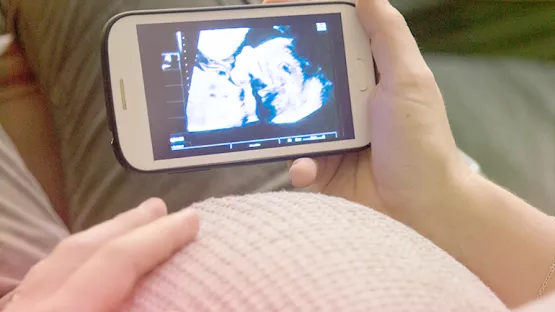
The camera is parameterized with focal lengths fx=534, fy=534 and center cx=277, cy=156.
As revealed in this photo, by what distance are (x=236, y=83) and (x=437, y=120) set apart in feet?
0.67

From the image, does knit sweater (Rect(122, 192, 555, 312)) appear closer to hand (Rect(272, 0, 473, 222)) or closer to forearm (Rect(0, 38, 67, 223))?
hand (Rect(272, 0, 473, 222))

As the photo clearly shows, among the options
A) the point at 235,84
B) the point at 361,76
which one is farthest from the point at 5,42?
the point at 361,76

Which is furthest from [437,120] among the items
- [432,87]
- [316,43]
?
[316,43]

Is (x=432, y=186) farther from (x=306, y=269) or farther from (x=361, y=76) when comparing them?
(x=306, y=269)

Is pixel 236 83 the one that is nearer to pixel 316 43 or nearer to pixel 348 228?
pixel 316 43

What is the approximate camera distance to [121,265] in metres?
0.27

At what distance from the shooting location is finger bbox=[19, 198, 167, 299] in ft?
0.92

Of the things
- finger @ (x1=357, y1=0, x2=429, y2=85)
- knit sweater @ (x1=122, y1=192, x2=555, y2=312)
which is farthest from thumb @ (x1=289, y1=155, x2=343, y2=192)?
knit sweater @ (x1=122, y1=192, x2=555, y2=312)

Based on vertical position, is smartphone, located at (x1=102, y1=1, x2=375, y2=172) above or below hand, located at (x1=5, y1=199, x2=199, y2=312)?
above

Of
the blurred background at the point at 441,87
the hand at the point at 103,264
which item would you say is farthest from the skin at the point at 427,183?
the hand at the point at 103,264

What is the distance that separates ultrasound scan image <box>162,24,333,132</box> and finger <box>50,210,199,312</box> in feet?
0.80

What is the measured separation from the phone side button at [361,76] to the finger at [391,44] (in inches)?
0.9

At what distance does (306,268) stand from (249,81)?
1.01 ft

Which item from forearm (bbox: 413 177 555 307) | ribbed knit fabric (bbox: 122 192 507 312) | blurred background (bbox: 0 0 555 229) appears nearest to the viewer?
ribbed knit fabric (bbox: 122 192 507 312)
